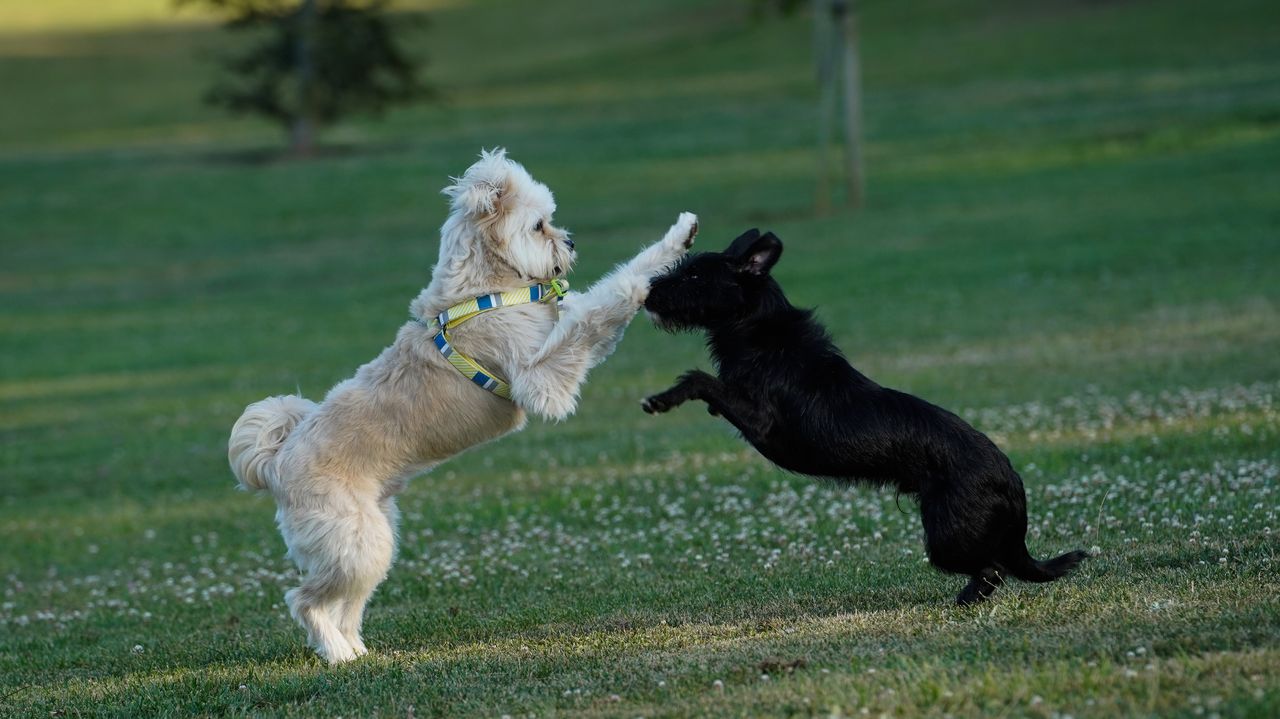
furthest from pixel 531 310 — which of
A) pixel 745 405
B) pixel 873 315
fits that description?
pixel 873 315

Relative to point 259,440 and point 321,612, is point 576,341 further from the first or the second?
point 321,612

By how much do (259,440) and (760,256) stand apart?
116 inches

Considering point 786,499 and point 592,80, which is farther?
point 592,80

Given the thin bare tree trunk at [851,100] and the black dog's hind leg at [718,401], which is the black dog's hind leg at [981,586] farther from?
the thin bare tree trunk at [851,100]

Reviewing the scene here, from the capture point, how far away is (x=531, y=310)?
26.8 feet

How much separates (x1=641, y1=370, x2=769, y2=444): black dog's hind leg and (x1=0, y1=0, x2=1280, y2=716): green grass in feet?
3.27

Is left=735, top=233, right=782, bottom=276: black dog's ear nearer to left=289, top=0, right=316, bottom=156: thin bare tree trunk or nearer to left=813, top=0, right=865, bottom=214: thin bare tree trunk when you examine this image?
left=813, top=0, right=865, bottom=214: thin bare tree trunk

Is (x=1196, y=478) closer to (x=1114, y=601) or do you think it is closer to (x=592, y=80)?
(x=1114, y=601)

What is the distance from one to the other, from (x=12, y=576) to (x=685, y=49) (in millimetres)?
61817

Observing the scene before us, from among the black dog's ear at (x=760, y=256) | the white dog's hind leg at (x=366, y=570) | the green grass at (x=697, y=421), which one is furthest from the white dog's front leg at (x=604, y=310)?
the green grass at (x=697, y=421)

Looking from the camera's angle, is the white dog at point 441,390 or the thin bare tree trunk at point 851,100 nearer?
the white dog at point 441,390

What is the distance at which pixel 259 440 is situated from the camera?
810cm

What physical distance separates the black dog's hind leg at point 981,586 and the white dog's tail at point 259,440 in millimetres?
3736

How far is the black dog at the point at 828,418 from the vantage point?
720cm
